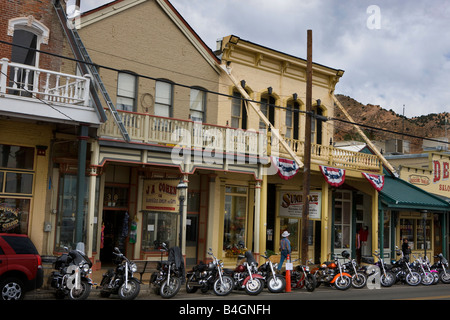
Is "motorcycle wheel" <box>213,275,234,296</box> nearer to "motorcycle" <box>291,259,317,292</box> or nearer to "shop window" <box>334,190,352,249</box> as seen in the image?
"motorcycle" <box>291,259,317,292</box>

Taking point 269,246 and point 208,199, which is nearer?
point 208,199

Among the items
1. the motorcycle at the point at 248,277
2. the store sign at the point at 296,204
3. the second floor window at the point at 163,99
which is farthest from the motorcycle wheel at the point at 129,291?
the store sign at the point at 296,204

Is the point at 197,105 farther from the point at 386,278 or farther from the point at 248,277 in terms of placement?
the point at 386,278

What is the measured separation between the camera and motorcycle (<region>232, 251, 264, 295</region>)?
14.9 m

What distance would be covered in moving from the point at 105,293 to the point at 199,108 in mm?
10077

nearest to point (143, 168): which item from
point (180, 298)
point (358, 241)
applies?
point (180, 298)

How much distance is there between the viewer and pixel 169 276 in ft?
46.1

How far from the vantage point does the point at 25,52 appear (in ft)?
57.5

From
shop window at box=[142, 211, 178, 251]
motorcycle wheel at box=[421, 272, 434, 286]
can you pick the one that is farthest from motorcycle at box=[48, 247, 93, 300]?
motorcycle wheel at box=[421, 272, 434, 286]

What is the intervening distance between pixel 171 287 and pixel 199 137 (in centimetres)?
669

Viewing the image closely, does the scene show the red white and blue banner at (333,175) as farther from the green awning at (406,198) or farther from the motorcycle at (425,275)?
the motorcycle at (425,275)

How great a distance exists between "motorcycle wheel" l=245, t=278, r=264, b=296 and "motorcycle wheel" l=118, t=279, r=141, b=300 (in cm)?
334

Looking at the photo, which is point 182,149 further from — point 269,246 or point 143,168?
point 269,246

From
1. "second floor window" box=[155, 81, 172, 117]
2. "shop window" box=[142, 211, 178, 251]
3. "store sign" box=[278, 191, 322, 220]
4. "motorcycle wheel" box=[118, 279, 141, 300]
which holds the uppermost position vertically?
"second floor window" box=[155, 81, 172, 117]
